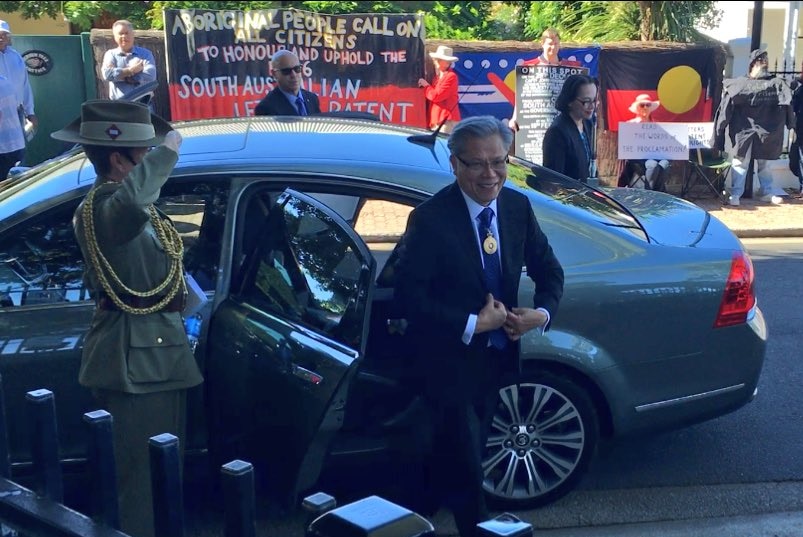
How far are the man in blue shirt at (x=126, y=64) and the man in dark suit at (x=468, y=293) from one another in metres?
8.67

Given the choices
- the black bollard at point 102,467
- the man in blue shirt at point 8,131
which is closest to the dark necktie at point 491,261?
the black bollard at point 102,467

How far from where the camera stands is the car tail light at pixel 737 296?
14.4 feet

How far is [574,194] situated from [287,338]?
169cm

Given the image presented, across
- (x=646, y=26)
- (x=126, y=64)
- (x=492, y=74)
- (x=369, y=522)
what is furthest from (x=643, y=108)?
(x=369, y=522)

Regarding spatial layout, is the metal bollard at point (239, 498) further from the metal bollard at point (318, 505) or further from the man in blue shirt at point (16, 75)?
the man in blue shirt at point (16, 75)

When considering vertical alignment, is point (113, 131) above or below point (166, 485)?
above

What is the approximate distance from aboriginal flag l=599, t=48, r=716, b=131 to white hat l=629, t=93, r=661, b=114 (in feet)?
0.38

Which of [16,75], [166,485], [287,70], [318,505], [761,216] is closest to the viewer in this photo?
[318,505]

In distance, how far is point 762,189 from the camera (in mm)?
12406

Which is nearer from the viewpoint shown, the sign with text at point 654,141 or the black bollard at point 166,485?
the black bollard at point 166,485

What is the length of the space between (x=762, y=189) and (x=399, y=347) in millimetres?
9471

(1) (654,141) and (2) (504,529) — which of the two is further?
(1) (654,141)

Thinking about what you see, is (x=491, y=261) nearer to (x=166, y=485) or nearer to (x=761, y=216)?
(x=166, y=485)

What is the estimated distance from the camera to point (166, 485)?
2.17 metres
